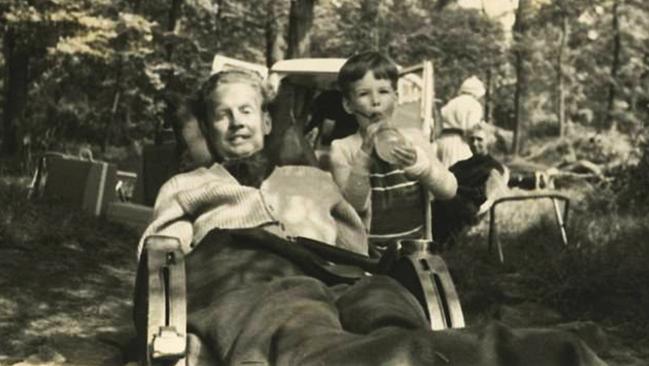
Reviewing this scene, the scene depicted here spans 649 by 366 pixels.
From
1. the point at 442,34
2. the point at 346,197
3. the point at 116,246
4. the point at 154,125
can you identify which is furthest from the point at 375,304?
the point at 154,125

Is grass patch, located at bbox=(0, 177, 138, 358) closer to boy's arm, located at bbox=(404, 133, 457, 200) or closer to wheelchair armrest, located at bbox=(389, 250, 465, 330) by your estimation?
boy's arm, located at bbox=(404, 133, 457, 200)

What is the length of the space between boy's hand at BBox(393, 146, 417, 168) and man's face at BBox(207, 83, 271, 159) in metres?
0.49

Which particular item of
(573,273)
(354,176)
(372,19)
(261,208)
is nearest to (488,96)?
(372,19)

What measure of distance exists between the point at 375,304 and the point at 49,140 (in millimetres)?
16118

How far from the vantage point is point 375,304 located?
8.13ft

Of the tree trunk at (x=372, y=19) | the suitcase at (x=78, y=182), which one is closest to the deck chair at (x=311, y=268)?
the suitcase at (x=78, y=182)

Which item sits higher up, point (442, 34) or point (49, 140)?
point (442, 34)

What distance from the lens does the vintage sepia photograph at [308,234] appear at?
96.7 inches

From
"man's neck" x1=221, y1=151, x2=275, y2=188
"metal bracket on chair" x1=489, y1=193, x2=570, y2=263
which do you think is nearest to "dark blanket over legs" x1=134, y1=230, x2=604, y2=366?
"man's neck" x1=221, y1=151, x2=275, y2=188

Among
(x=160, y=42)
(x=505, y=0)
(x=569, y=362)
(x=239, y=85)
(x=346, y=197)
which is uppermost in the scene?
(x=505, y=0)

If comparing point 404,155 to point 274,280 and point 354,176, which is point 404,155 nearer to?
point 354,176

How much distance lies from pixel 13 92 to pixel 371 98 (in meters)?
18.1

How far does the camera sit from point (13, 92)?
20406 millimetres

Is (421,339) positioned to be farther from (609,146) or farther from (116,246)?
(609,146)
